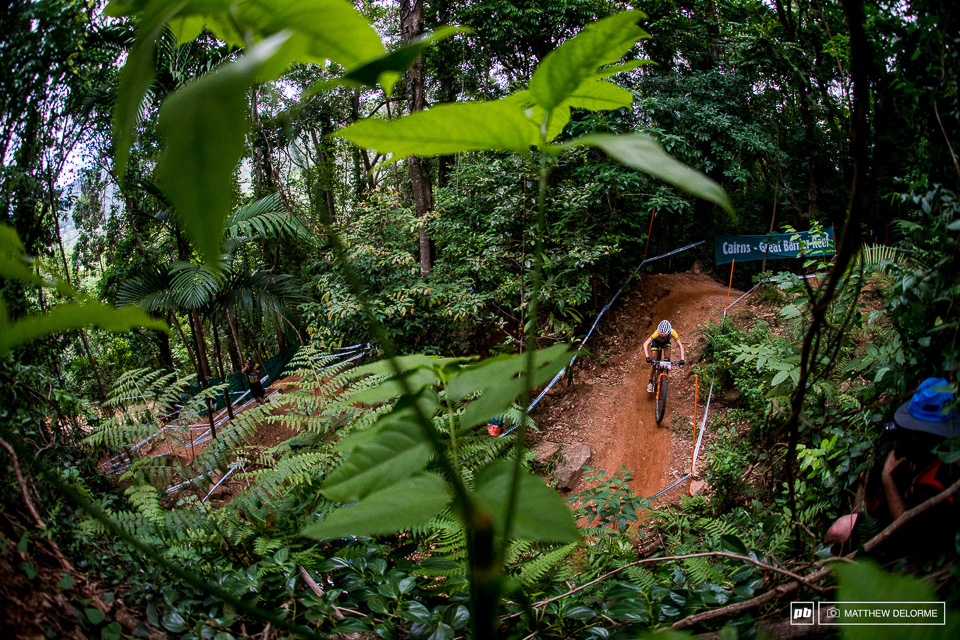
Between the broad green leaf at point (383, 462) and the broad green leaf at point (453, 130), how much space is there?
0.24 meters

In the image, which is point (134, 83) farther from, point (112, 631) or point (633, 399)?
point (633, 399)

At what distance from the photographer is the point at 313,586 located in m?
1.09

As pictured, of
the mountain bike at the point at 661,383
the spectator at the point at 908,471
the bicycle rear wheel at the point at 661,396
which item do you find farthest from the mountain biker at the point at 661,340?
the spectator at the point at 908,471

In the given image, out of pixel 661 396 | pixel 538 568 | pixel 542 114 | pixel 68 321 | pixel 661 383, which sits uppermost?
pixel 542 114

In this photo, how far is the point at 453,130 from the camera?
1.35ft

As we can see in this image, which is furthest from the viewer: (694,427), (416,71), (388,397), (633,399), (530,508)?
(633,399)

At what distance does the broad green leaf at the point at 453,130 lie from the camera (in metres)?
0.40

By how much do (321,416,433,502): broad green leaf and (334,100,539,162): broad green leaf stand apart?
0.24 m

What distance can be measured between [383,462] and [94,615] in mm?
581

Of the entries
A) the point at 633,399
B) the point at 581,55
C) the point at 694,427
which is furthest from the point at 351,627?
the point at 633,399

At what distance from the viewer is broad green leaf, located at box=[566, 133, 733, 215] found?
260 mm

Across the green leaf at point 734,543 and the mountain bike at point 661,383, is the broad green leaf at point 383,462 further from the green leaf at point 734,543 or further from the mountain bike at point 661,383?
the mountain bike at point 661,383

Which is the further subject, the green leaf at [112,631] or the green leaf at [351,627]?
the green leaf at [351,627]

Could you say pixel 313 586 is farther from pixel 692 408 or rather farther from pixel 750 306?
pixel 750 306
